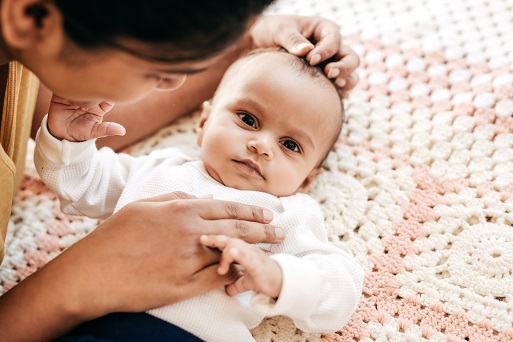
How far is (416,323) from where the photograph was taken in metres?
0.98

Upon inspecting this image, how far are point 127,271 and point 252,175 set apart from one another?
1.06 feet

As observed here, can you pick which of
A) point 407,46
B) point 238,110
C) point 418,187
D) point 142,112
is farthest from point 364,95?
point 142,112

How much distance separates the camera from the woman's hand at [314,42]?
3.80 feet

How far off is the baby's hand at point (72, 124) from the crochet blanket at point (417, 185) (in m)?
0.29

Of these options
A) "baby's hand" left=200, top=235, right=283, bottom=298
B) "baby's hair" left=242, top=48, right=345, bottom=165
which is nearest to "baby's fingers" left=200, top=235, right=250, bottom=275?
"baby's hand" left=200, top=235, right=283, bottom=298

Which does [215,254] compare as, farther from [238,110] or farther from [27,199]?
[27,199]

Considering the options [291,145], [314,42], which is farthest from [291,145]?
[314,42]

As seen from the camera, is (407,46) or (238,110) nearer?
(238,110)

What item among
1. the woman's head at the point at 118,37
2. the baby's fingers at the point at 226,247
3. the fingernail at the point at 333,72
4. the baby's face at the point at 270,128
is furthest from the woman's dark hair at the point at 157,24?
the fingernail at the point at 333,72

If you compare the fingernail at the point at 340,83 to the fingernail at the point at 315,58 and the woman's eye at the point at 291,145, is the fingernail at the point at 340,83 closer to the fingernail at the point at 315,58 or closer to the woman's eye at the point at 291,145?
the fingernail at the point at 315,58

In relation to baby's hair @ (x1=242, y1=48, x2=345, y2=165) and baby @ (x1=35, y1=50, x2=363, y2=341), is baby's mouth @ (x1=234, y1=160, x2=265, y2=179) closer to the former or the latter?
baby @ (x1=35, y1=50, x2=363, y2=341)

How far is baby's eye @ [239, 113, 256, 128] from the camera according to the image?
110cm

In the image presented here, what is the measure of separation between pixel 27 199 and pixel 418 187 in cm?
94

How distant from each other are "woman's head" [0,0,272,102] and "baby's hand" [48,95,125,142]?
28 cm
